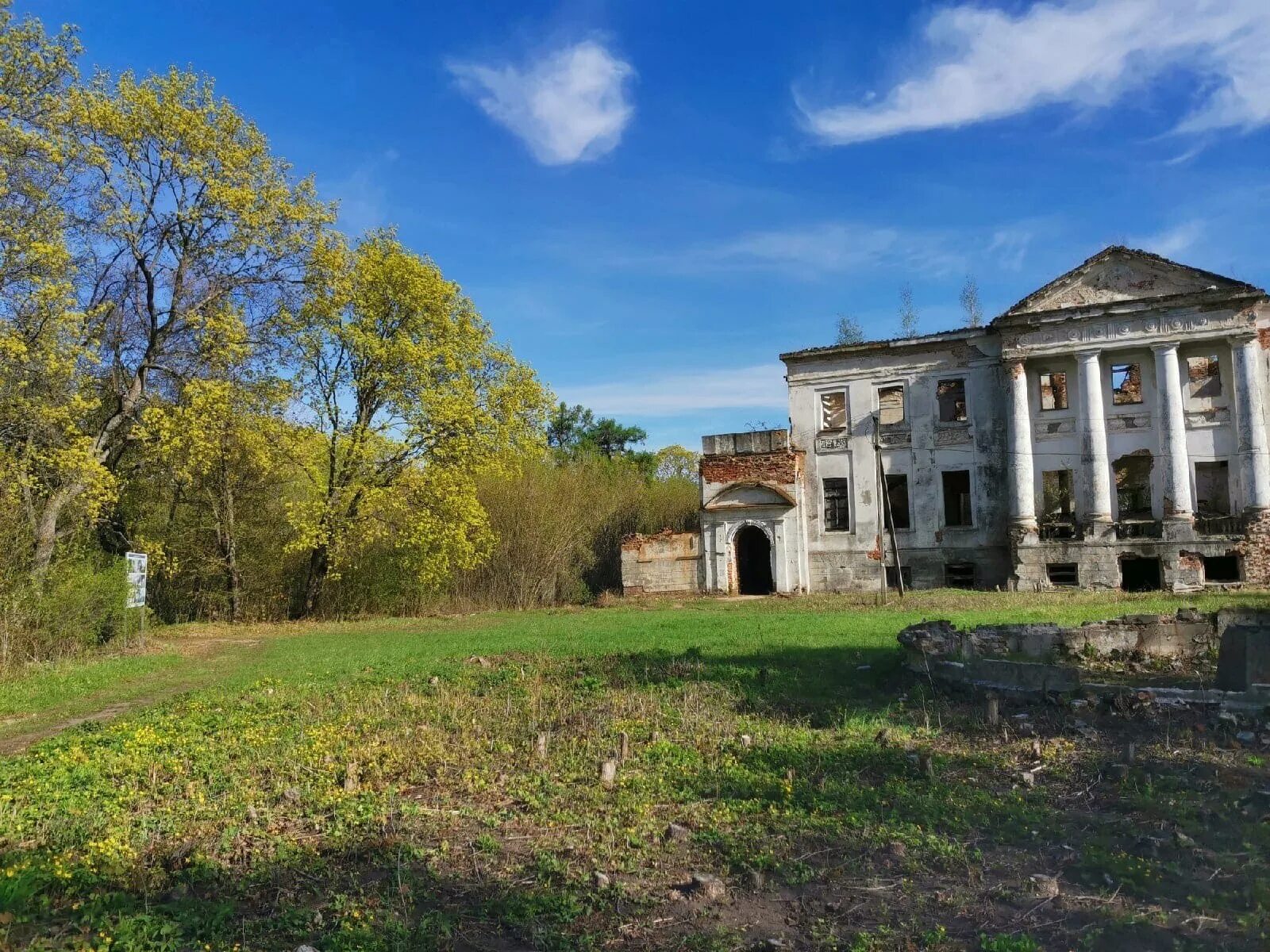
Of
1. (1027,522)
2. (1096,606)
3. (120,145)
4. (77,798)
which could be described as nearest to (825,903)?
(77,798)

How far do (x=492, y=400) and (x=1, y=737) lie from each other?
1918 centimetres

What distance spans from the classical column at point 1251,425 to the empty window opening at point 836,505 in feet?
42.6

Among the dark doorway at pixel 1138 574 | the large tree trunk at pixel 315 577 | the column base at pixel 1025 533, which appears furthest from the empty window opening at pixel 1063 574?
the large tree trunk at pixel 315 577

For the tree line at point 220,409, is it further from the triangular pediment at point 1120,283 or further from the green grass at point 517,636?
the triangular pediment at point 1120,283

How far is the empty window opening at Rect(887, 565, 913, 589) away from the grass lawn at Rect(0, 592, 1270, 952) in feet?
73.8

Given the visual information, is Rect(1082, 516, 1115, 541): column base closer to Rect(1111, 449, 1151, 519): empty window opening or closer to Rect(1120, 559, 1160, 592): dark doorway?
Rect(1120, 559, 1160, 592): dark doorway

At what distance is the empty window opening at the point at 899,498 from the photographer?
109ft

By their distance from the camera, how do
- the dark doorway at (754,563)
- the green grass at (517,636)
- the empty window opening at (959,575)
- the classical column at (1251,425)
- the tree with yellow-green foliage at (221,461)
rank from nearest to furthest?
the green grass at (517,636)
the tree with yellow-green foliage at (221,461)
the classical column at (1251,425)
the empty window opening at (959,575)
the dark doorway at (754,563)

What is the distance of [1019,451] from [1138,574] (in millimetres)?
5751

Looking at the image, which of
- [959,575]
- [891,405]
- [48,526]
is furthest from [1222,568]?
[48,526]

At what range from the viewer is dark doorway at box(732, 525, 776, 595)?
34.5m

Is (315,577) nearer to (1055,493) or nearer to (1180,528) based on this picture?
(1055,493)

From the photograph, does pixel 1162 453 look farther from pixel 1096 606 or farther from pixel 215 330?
pixel 215 330

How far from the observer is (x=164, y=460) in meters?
22.8
